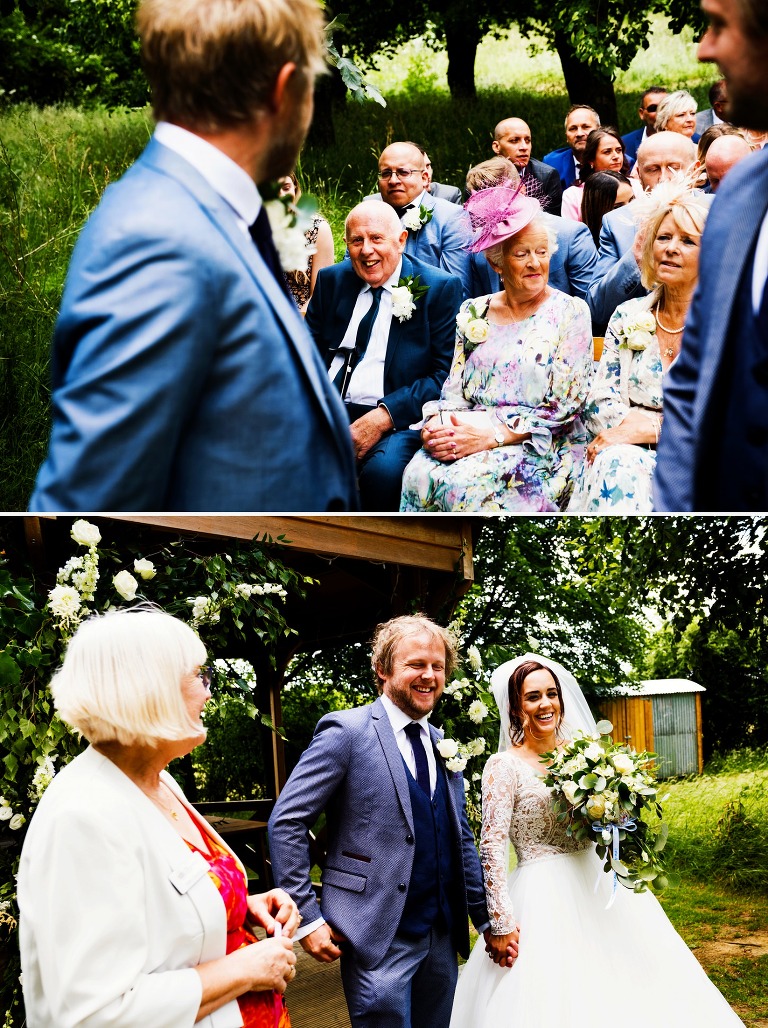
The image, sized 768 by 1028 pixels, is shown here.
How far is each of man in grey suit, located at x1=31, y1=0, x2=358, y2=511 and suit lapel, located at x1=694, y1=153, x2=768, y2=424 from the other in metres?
0.66

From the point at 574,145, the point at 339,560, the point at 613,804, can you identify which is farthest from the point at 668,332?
the point at 574,145

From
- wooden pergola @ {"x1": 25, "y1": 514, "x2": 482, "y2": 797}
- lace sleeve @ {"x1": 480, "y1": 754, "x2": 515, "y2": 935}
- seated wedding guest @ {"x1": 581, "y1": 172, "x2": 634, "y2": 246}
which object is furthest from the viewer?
seated wedding guest @ {"x1": 581, "y1": 172, "x2": 634, "y2": 246}

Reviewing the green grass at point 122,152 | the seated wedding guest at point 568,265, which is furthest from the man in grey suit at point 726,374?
the green grass at point 122,152

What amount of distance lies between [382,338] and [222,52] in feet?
8.09

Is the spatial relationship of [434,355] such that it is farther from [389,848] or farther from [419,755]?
[389,848]

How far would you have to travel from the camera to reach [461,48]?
9367 millimetres

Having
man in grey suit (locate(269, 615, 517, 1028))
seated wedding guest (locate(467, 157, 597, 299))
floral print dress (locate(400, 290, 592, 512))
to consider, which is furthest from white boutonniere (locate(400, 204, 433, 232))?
man in grey suit (locate(269, 615, 517, 1028))

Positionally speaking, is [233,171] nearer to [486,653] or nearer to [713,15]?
[713,15]

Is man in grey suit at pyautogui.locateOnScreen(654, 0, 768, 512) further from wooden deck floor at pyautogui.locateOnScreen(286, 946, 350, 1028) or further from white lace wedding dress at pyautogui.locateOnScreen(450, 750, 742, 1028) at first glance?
wooden deck floor at pyautogui.locateOnScreen(286, 946, 350, 1028)

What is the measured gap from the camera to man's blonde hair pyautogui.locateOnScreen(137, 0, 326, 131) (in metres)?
1.73

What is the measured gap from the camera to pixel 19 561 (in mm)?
3477

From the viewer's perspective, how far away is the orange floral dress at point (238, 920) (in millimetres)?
2000

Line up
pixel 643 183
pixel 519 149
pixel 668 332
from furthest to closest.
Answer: pixel 519 149 < pixel 643 183 < pixel 668 332

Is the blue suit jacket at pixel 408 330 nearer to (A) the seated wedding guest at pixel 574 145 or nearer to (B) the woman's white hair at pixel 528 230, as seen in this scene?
(B) the woman's white hair at pixel 528 230
